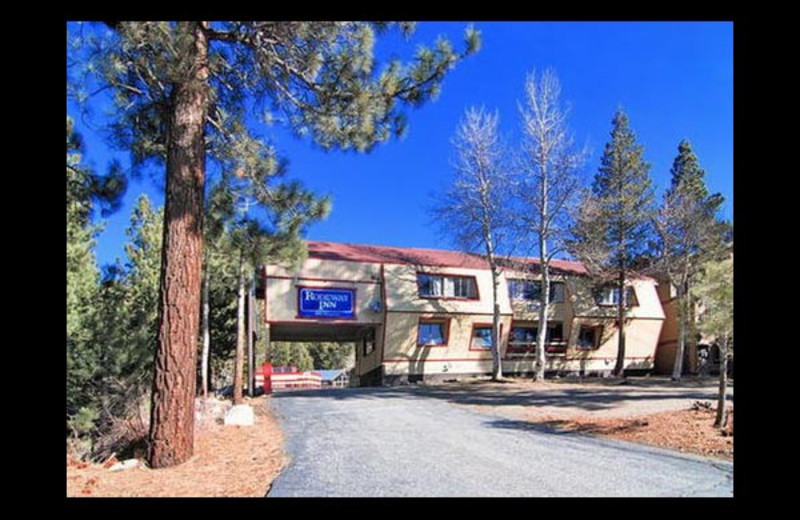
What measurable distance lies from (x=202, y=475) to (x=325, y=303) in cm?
1449

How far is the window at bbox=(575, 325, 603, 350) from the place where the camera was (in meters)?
25.2

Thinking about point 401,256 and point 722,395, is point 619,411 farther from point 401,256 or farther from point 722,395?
point 401,256

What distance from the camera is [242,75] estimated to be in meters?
7.29

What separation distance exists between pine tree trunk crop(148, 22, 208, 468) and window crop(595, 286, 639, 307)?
21.2 metres

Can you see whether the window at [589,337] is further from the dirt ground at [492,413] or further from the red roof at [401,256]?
the dirt ground at [492,413]

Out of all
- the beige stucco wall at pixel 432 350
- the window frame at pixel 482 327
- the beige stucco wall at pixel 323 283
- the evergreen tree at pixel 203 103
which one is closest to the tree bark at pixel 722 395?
the evergreen tree at pixel 203 103

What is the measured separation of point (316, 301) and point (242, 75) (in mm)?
13358

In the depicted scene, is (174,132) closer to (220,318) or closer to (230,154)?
(230,154)

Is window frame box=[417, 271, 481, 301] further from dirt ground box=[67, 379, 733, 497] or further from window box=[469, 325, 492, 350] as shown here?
dirt ground box=[67, 379, 733, 497]

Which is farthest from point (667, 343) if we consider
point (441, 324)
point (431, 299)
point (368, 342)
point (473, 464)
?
point (473, 464)

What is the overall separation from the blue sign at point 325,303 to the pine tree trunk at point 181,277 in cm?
1339

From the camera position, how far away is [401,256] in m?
22.6

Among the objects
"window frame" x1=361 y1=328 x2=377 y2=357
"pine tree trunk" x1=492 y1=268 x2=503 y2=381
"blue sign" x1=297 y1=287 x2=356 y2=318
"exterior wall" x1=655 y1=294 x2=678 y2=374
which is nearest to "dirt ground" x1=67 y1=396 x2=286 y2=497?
"blue sign" x1=297 y1=287 x2=356 y2=318
